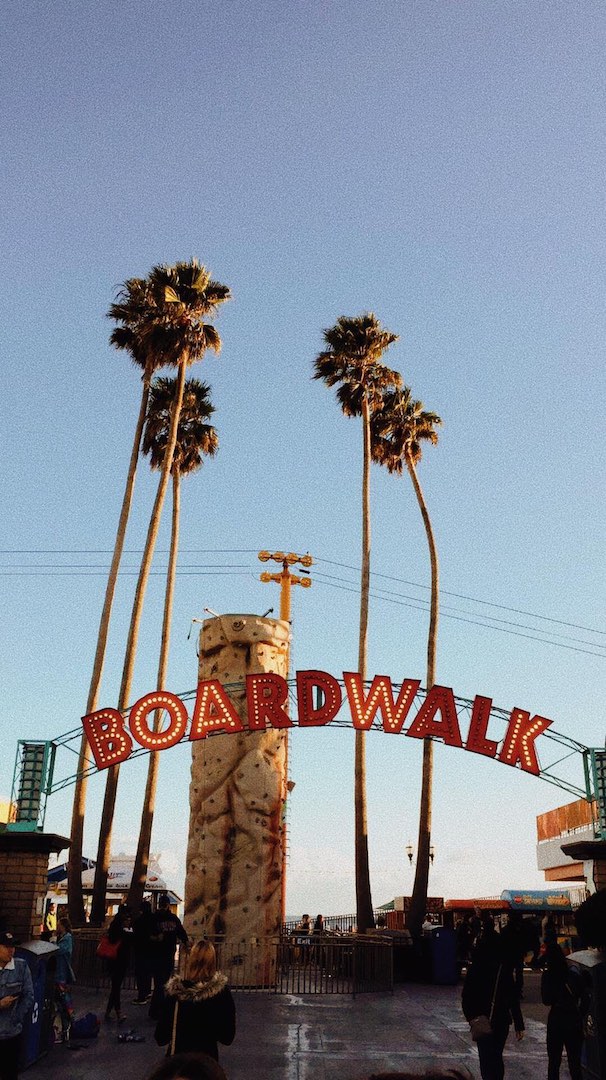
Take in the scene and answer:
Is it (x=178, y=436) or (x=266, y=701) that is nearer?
(x=266, y=701)

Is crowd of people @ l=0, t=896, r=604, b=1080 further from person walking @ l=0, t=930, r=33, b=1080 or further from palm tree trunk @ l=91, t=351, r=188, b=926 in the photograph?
palm tree trunk @ l=91, t=351, r=188, b=926

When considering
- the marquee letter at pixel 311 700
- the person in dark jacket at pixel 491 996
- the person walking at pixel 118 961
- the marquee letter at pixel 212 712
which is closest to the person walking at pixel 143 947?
the person walking at pixel 118 961

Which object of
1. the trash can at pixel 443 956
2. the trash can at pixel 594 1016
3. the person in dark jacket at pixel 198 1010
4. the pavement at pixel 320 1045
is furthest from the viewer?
the trash can at pixel 443 956

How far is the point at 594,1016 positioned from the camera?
430 inches

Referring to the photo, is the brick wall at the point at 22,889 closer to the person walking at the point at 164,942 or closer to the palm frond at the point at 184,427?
the person walking at the point at 164,942

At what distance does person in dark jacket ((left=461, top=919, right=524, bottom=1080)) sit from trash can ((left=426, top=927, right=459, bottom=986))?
17.6 m

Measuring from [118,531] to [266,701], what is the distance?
10.7m

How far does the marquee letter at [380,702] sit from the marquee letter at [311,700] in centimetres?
36

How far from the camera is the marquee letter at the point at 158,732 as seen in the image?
22.4 meters

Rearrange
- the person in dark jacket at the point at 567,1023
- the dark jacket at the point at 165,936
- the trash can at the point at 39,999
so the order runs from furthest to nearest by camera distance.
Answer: the dark jacket at the point at 165,936, the trash can at the point at 39,999, the person in dark jacket at the point at 567,1023

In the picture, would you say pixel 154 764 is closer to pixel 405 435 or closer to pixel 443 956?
pixel 443 956

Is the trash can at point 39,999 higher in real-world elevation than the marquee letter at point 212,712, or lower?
lower

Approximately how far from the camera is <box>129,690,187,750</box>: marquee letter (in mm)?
22375

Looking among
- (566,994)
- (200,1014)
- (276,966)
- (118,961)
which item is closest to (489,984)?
(566,994)
